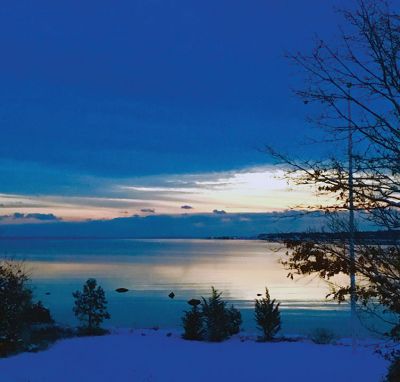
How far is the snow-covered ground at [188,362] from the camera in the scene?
46.6ft

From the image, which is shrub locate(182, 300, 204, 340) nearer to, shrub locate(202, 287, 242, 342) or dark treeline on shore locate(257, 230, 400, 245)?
shrub locate(202, 287, 242, 342)

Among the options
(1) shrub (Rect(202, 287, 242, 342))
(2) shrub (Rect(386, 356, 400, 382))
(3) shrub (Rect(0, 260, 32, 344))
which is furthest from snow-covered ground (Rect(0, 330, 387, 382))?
(2) shrub (Rect(386, 356, 400, 382))

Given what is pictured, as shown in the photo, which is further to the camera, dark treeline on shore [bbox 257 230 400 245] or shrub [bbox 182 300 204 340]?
shrub [bbox 182 300 204 340]

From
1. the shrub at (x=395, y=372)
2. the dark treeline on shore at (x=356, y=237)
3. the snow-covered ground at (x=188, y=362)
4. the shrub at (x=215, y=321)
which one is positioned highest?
the dark treeline on shore at (x=356, y=237)

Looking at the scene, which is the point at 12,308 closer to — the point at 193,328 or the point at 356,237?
the point at 193,328

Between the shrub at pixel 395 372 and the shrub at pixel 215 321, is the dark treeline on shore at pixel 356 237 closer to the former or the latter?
the shrub at pixel 395 372

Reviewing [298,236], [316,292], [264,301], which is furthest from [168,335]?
[316,292]

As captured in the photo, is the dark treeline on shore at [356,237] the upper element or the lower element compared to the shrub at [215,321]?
upper

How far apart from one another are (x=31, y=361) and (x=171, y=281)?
49.1m

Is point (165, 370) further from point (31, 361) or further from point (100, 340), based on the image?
point (100, 340)

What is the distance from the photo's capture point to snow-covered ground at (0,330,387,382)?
14219 millimetres

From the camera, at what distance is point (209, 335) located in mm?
20297

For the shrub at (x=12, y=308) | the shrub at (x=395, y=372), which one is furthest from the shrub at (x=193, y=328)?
the shrub at (x=395, y=372)

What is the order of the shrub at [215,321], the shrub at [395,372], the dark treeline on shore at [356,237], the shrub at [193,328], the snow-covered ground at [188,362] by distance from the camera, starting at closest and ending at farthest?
1. the dark treeline on shore at [356,237]
2. the shrub at [395,372]
3. the snow-covered ground at [188,362]
4. the shrub at [215,321]
5. the shrub at [193,328]
